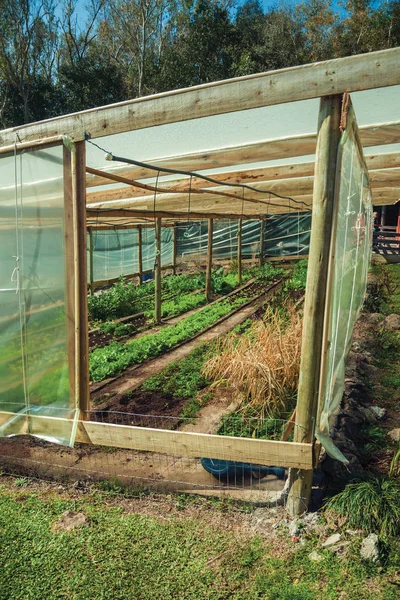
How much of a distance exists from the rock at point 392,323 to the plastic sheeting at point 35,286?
6.23m

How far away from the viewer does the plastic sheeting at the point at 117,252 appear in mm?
16516

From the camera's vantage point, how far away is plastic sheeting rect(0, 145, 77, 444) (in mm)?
3559

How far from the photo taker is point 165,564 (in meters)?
2.88

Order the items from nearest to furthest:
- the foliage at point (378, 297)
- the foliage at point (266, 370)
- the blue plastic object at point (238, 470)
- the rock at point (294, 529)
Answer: the rock at point (294, 529)
the blue plastic object at point (238, 470)
the foliage at point (266, 370)
the foliage at point (378, 297)

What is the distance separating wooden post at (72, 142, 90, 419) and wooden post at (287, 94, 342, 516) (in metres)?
1.70

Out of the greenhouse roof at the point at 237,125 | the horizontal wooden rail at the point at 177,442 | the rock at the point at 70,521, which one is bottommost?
the rock at the point at 70,521

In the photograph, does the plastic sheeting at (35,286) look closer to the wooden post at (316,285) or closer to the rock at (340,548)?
the wooden post at (316,285)

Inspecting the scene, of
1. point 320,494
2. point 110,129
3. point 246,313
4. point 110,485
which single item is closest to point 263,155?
point 110,129

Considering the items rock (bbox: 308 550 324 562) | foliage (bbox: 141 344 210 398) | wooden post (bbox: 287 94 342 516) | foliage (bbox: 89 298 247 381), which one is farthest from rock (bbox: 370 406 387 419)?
foliage (bbox: 89 298 247 381)

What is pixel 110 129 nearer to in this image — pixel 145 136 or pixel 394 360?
pixel 145 136

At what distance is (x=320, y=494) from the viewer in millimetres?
3389

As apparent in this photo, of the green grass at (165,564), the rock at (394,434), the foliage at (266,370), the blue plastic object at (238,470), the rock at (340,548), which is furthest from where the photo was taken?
the foliage at (266,370)

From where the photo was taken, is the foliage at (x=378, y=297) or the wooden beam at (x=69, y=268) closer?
the wooden beam at (x=69, y=268)

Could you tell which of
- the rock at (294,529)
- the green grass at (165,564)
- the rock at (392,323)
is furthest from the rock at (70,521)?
the rock at (392,323)
